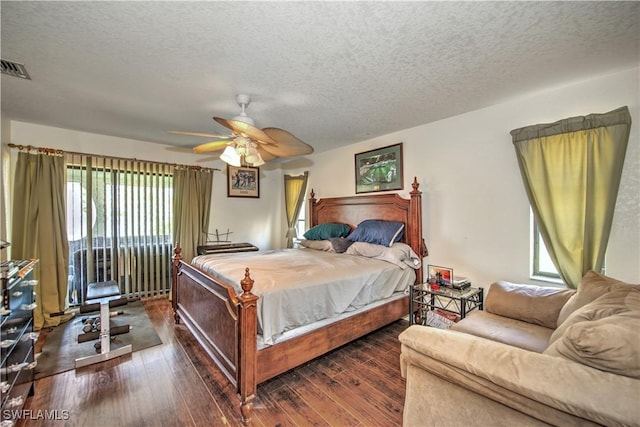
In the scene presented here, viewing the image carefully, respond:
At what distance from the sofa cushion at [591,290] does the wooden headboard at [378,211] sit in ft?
5.30

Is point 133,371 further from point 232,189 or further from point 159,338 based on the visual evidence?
point 232,189

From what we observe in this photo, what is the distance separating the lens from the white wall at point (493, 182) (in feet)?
6.75

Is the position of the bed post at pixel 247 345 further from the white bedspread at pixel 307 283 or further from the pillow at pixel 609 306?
the pillow at pixel 609 306

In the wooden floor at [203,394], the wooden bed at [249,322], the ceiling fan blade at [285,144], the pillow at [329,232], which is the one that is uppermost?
the ceiling fan blade at [285,144]

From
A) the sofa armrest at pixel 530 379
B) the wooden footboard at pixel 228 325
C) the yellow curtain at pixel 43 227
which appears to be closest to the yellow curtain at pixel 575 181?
the sofa armrest at pixel 530 379

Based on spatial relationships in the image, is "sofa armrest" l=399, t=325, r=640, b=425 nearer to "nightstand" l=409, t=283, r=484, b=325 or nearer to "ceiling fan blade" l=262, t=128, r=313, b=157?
"nightstand" l=409, t=283, r=484, b=325

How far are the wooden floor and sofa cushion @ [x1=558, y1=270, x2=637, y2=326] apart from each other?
1.26 m

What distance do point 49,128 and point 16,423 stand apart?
3.38m

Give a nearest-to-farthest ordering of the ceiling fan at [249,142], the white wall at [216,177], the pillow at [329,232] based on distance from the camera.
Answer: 1. the ceiling fan at [249,142]
2. the white wall at [216,177]
3. the pillow at [329,232]

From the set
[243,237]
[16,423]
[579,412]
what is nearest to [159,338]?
[16,423]

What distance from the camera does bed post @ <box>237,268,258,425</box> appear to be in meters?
1.77

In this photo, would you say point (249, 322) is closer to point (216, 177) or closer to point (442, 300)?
point (442, 300)

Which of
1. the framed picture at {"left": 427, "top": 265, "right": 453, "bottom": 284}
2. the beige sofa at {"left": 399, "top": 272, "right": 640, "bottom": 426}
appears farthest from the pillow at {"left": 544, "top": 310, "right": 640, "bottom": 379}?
the framed picture at {"left": 427, "top": 265, "right": 453, "bottom": 284}

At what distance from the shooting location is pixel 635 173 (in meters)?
2.02
